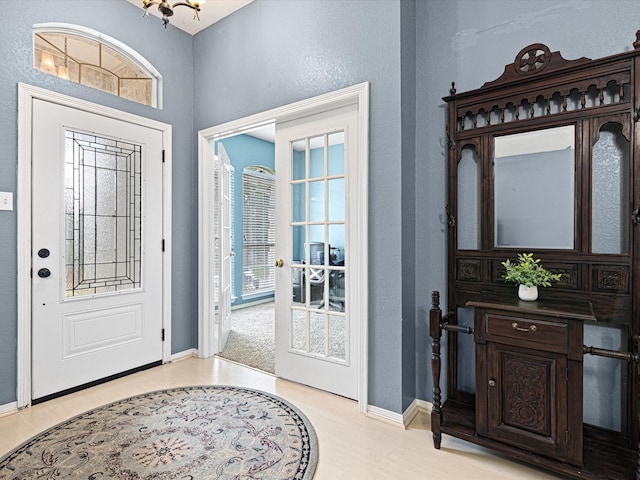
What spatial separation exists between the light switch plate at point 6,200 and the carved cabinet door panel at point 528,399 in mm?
3074

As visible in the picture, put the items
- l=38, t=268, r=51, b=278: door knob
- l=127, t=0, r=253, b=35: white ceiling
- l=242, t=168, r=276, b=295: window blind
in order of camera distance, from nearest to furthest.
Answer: l=38, t=268, r=51, b=278: door knob → l=127, t=0, r=253, b=35: white ceiling → l=242, t=168, r=276, b=295: window blind

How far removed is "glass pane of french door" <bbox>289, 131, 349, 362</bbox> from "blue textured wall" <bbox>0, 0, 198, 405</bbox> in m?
1.24

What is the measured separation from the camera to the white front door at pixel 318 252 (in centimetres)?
245

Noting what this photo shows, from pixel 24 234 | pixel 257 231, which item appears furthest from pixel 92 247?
pixel 257 231

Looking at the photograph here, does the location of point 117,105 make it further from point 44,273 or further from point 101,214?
point 44,273

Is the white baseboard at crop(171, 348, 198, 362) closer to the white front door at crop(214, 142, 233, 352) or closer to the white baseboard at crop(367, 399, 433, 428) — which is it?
the white front door at crop(214, 142, 233, 352)

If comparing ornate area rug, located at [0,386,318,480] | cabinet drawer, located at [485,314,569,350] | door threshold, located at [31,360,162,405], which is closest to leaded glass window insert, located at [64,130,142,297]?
door threshold, located at [31,360,162,405]

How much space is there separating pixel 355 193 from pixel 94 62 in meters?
2.42

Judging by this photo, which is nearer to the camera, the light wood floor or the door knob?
the light wood floor

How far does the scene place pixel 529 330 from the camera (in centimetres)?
160

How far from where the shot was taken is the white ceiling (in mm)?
2955

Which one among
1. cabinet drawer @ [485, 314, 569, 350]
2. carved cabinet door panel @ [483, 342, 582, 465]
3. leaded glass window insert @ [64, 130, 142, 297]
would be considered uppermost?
leaded glass window insert @ [64, 130, 142, 297]

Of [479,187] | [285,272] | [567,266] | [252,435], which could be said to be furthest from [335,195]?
[252,435]

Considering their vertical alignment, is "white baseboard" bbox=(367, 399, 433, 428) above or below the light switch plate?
below
